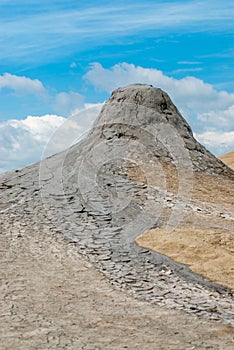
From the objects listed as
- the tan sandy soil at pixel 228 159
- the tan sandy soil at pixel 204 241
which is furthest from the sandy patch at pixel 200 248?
the tan sandy soil at pixel 228 159

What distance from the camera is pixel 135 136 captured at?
74.0ft

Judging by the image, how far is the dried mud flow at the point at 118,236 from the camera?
9.91m

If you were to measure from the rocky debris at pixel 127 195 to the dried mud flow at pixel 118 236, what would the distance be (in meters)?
0.04

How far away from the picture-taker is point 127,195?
1803 centimetres

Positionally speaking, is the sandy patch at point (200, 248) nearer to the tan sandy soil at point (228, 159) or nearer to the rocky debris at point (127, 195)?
the rocky debris at point (127, 195)

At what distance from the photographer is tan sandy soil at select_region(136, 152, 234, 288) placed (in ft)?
43.9

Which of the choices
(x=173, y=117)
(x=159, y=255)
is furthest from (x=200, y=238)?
(x=173, y=117)

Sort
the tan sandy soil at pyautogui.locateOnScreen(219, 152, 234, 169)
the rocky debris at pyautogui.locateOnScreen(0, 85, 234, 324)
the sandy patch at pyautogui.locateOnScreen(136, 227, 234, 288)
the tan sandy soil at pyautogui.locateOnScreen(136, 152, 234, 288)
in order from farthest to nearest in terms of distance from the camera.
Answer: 1. the tan sandy soil at pyautogui.locateOnScreen(219, 152, 234, 169)
2. the tan sandy soil at pyautogui.locateOnScreen(136, 152, 234, 288)
3. the sandy patch at pyautogui.locateOnScreen(136, 227, 234, 288)
4. the rocky debris at pyautogui.locateOnScreen(0, 85, 234, 324)

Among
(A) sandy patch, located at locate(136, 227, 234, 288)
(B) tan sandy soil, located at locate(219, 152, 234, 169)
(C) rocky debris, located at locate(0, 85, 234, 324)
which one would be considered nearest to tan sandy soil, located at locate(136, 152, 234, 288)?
(A) sandy patch, located at locate(136, 227, 234, 288)

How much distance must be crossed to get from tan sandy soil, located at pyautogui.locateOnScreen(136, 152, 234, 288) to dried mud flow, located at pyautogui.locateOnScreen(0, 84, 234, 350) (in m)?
0.07

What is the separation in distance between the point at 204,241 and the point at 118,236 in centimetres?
249

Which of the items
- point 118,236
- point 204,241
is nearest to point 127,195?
point 118,236

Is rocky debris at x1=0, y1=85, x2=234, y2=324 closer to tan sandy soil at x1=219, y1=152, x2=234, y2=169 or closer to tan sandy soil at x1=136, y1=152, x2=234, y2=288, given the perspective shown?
tan sandy soil at x1=136, y1=152, x2=234, y2=288

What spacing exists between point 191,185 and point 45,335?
39.4ft
